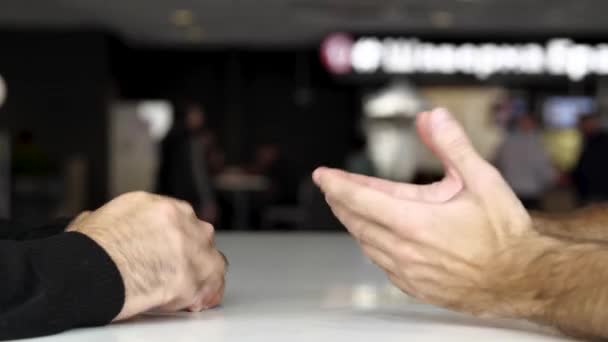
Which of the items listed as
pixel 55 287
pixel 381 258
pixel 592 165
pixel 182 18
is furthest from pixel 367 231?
pixel 182 18

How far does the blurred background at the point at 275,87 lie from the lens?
33.4 ft

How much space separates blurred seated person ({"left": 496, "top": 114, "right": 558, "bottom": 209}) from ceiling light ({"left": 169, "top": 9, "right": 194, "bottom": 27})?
3.85 metres

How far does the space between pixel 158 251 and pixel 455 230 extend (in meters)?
0.27

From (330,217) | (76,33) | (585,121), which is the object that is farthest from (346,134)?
(330,217)

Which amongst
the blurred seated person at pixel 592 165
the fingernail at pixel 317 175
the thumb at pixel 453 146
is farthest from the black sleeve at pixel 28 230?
the blurred seated person at pixel 592 165

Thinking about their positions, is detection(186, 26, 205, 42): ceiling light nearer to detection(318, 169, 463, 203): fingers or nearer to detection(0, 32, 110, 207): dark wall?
detection(0, 32, 110, 207): dark wall

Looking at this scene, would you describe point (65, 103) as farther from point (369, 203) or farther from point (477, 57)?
point (369, 203)

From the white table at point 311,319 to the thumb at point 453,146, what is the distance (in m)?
0.14

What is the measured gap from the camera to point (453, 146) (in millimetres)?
851

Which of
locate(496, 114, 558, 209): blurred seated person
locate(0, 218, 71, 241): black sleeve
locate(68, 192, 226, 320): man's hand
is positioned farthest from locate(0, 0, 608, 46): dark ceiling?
locate(68, 192, 226, 320): man's hand

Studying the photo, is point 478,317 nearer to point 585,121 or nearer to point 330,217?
point 330,217

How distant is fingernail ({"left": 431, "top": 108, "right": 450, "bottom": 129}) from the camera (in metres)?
0.86

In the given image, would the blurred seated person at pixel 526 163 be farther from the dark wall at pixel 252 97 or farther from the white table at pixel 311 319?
the white table at pixel 311 319

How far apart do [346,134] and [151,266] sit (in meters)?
12.6
